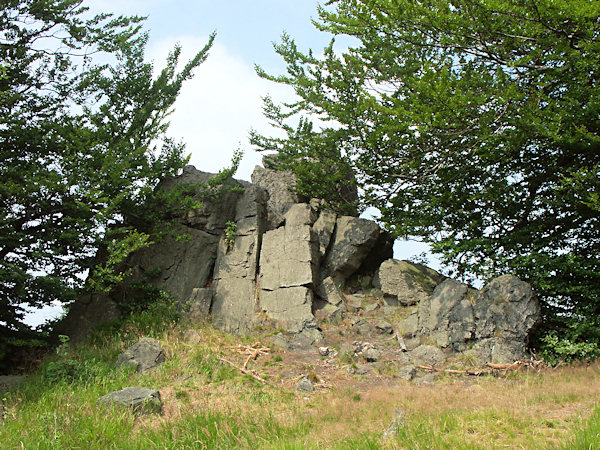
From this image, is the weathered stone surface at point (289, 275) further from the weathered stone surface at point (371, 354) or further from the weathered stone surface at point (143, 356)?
the weathered stone surface at point (143, 356)

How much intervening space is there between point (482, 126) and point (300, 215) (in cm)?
616

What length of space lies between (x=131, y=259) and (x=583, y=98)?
12853 millimetres

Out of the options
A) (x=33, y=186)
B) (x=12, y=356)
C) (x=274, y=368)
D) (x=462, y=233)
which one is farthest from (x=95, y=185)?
(x=462, y=233)

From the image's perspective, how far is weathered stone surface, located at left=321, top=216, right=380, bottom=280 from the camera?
1427 cm

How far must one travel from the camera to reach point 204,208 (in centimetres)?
1523

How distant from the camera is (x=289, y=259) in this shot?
1388 centimetres

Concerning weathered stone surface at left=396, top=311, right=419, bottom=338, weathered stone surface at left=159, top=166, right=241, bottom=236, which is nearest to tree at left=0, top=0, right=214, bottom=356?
weathered stone surface at left=159, top=166, right=241, bottom=236

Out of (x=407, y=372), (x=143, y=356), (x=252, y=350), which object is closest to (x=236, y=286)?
(x=252, y=350)

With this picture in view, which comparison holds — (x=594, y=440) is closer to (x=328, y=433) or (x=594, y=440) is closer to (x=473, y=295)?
(x=328, y=433)

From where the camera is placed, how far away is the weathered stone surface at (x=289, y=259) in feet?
44.5

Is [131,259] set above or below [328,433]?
above

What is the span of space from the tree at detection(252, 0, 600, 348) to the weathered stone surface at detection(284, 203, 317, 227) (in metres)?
1.72

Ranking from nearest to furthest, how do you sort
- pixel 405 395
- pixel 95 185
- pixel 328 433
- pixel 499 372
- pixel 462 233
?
pixel 328 433
pixel 405 395
pixel 499 372
pixel 95 185
pixel 462 233

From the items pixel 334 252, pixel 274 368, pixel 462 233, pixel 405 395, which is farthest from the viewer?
pixel 334 252
